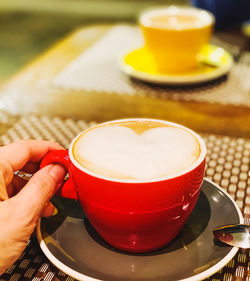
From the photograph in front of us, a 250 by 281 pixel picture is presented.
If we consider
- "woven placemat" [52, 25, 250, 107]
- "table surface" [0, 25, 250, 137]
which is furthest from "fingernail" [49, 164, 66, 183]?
"woven placemat" [52, 25, 250, 107]

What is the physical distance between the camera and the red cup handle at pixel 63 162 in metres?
0.39

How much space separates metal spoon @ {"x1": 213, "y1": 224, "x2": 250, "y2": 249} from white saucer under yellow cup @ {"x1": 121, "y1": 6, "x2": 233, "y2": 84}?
48cm

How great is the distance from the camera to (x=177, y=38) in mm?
804

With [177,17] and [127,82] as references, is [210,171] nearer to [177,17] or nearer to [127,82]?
[127,82]

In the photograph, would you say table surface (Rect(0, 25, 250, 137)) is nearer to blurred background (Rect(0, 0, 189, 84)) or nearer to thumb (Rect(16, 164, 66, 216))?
thumb (Rect(16, 164, 66, 216))

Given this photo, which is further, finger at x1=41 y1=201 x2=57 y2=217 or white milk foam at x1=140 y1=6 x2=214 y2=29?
white milk foam at x1=140 y1=6 x2=214 y2=29

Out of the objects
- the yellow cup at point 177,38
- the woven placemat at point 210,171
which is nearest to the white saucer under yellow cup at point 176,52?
the yellow cup at point 177,38

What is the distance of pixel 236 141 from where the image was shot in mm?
592

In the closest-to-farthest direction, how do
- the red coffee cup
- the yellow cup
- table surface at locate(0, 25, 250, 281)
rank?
the red coffee cup < table surface at locate(0, 25, 250, 281) < the yellow cup

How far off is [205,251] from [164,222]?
0.05m

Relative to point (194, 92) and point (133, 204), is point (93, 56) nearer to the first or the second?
point (194, 92)

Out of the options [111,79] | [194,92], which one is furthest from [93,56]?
[194,92]

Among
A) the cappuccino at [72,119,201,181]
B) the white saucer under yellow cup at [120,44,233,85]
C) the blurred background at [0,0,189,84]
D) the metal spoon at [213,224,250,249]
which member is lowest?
the blurred background at [0,0,189,84]

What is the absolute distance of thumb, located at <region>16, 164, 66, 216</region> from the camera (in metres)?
0.36
